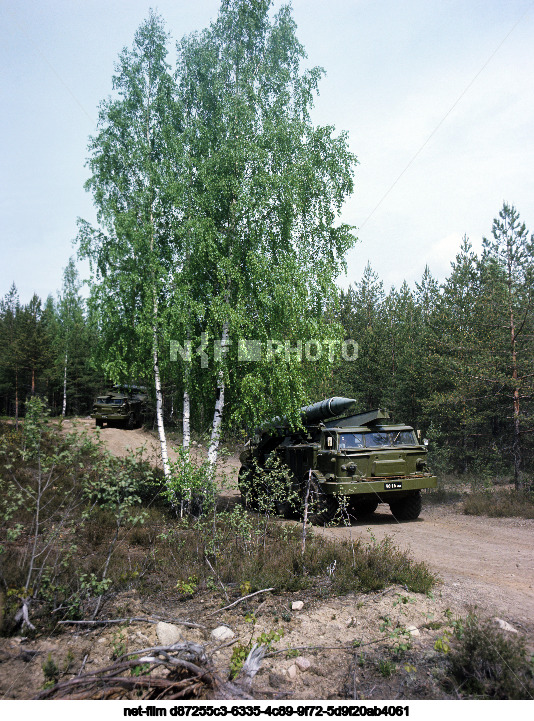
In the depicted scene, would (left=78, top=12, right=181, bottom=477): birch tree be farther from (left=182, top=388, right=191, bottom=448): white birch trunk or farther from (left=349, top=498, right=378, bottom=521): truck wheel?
(left=349, top=498, right=378, bottom=521): truck wheel

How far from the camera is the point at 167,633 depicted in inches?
186

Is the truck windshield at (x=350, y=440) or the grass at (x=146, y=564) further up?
the truck windshield at (x=350, y=440)

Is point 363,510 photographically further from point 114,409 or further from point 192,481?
point 114,409

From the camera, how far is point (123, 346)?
37.7 ft

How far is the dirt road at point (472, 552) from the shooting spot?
568cm

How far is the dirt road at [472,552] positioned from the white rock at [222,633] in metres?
2.30

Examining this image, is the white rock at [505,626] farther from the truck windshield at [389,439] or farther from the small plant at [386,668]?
the truck windshield at [389,439]

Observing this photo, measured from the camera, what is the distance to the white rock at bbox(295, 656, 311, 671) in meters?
4.07

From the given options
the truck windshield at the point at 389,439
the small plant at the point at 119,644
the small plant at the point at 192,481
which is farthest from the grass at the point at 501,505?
the small plant at the point at 119,644

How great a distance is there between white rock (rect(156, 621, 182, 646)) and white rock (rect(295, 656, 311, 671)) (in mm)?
1209

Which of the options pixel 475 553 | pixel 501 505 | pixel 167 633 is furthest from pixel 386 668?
pixel 501 505

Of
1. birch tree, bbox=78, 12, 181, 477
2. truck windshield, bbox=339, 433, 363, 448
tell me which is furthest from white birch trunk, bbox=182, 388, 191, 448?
truck windshield, bbox=339, 433, 363, 448

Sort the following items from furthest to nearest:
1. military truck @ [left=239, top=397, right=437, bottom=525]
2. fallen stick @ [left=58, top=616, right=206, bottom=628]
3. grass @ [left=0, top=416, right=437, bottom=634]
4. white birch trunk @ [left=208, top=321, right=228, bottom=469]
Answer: white birch trunk @ [left=208, top=321, right=228, bottom=469] < military truck @ [left=239, top=397, right=437, bottom=525] < grass @ [left=0, top=416, right=437, bottom=634] < fallen stick @ [left=58, top=616, right=206, bottom=628]

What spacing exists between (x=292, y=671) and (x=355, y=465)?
7149 millimetres
